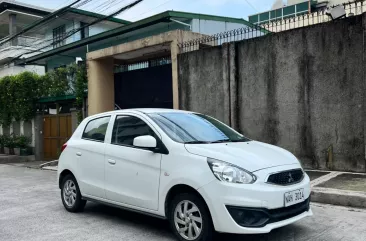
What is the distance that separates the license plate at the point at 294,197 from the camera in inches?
164

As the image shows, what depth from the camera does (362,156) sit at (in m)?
7.89

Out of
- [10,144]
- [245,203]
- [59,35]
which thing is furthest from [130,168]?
[59,35]

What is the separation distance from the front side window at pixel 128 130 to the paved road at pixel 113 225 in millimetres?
1192

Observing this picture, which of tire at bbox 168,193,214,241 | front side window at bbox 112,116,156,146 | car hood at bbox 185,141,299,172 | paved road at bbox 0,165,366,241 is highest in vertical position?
front side window at bbox 112,116,156,146

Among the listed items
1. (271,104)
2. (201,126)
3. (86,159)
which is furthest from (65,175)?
(271,104)

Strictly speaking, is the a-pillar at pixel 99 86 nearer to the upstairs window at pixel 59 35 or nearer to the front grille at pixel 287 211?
the front grille at pixel 287 211

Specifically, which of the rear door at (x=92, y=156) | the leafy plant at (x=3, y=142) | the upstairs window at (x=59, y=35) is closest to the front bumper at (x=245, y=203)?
the rear door at (x=92, y=156)

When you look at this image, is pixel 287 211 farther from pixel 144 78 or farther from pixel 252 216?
pixel 144 78

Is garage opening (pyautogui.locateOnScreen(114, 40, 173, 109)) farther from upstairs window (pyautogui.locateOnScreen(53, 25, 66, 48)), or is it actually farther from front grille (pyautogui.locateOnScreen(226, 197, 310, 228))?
upstairs window (pyautogui.locateOnScreen(53, 25, 66, 48))

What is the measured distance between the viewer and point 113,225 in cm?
539

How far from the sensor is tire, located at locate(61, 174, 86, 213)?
6.11 metres

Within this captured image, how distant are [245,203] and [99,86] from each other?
35.5 feet

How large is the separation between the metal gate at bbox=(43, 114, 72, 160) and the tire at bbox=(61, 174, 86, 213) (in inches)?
391

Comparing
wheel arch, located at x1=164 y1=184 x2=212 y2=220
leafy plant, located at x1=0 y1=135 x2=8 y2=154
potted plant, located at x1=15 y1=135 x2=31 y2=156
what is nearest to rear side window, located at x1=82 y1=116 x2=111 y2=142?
wheel arch, located at x1=164 y1=184 x2=212 y2=220
